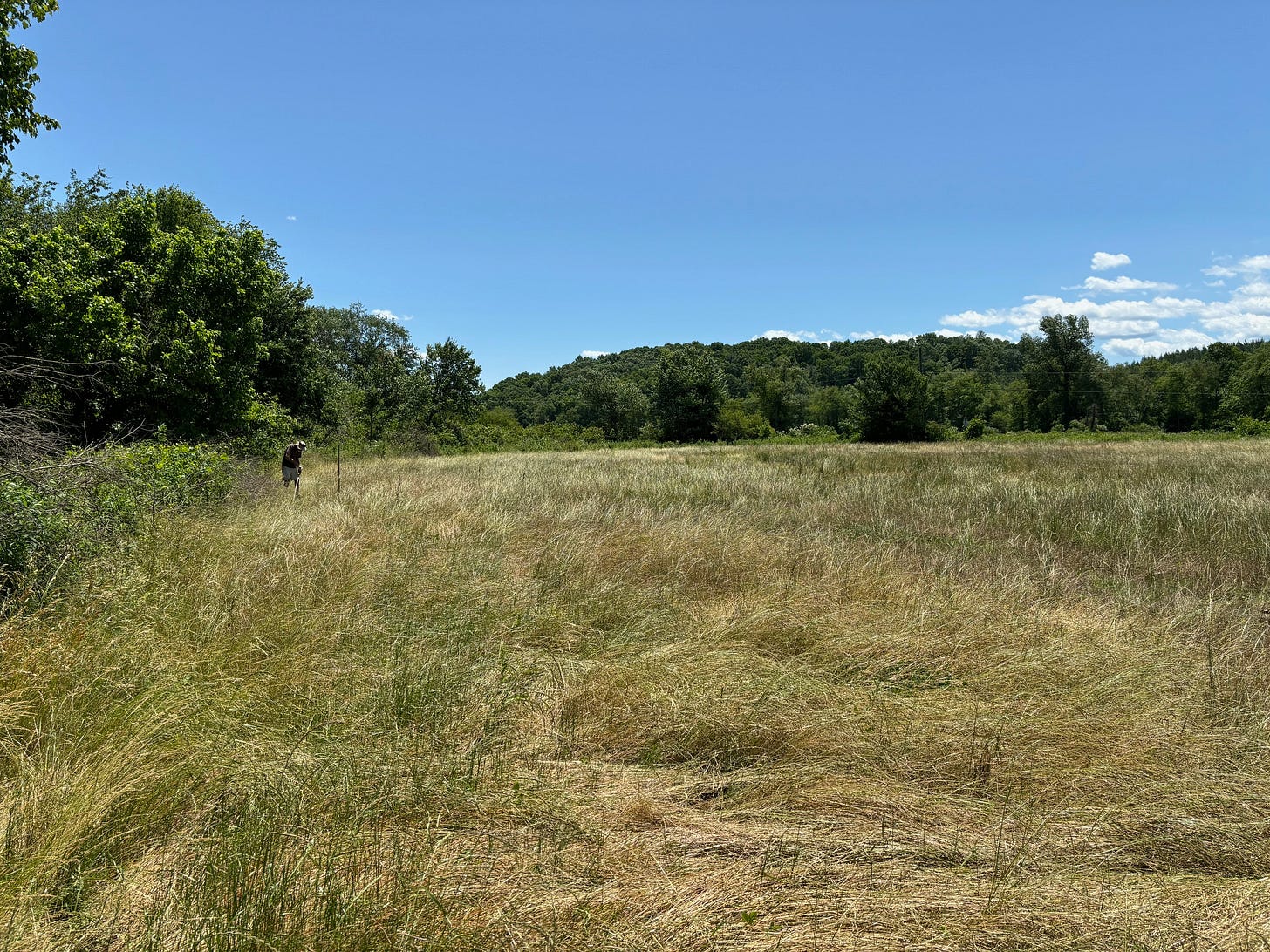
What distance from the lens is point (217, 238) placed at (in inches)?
594

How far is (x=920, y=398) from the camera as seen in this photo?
4950cm

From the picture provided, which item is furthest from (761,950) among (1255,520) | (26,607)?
(1255,520)

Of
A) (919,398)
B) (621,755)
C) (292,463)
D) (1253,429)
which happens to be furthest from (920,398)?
(621,755)

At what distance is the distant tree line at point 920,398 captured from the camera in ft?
168

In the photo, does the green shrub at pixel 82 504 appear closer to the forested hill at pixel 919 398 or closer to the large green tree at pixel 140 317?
the large green tree at pixel 140 317

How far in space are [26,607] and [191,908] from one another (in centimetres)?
331

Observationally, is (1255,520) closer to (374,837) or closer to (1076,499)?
(1076,499)

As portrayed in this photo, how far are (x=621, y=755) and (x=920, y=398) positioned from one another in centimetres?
5228

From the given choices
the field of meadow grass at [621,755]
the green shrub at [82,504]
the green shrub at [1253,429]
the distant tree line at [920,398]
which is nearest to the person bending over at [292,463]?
the green shrub at [82,504]

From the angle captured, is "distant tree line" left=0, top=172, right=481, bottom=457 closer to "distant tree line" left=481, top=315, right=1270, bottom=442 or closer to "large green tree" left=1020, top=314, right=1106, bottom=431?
"distant tree line" left=481, top=315, right=1270, bottom=442

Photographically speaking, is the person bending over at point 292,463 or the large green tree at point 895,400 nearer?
the person bending over at point 292,463

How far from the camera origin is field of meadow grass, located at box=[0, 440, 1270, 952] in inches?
78.7

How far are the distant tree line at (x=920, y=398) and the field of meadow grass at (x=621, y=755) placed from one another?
156 feet

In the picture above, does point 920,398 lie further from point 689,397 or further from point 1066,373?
point 1066,373
